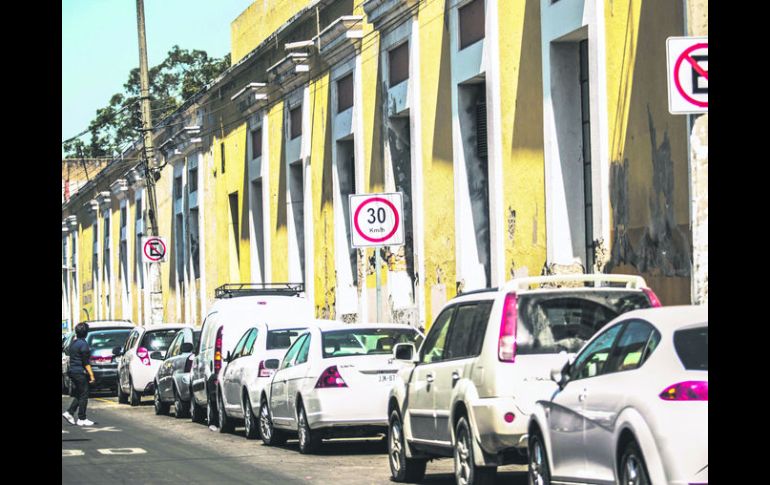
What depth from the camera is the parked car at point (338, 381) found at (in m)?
17.6

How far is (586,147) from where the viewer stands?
21969mm

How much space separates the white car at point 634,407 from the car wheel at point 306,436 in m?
6.67

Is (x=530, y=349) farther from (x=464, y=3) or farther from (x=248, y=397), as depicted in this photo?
(x=464, y=3)

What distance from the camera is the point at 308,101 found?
34625mm

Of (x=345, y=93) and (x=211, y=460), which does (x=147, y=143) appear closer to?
(x=345, y=93)

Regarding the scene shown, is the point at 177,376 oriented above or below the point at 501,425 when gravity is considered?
below

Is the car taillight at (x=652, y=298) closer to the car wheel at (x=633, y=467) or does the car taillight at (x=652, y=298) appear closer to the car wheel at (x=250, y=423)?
the car wheel at (x=633, y=467)

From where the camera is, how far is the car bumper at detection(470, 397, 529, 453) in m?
12.3

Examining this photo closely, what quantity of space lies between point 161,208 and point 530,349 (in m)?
41.8

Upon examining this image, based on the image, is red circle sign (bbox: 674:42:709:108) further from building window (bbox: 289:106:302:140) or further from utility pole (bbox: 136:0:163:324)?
utility pole (bbox: 136:0:163:324)

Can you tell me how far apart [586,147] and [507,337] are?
392 inches

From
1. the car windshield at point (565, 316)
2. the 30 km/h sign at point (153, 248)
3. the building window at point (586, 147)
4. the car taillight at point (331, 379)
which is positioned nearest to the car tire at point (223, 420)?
the car taillight at point (331, 379)

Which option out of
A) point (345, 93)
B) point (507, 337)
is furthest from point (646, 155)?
point (345, 93)
